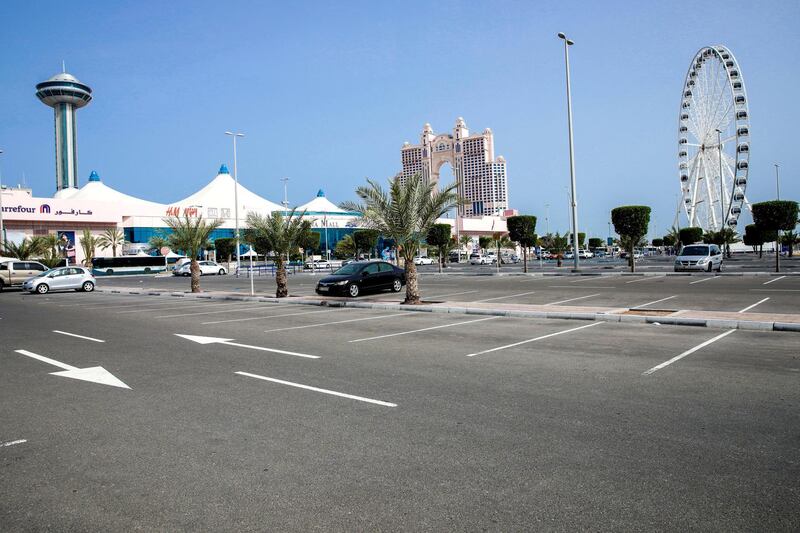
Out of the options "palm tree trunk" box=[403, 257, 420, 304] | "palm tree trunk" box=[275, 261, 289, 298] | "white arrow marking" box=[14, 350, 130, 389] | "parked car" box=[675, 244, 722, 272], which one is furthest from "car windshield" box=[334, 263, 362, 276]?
"parked car" box=[675, 244, 722, 272]

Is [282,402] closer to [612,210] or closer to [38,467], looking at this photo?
[38,467]

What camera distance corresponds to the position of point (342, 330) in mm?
12633

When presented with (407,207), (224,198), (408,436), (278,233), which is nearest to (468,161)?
(224,198)

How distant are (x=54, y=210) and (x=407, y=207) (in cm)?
6633

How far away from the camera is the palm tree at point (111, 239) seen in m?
71.2

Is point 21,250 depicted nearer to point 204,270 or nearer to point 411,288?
point 204,270

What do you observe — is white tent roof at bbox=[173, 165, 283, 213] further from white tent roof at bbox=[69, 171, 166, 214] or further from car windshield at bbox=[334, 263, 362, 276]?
car windshield at bbox=[334, 263, 362, 276]

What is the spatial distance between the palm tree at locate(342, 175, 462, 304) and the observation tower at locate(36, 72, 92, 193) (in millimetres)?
130937

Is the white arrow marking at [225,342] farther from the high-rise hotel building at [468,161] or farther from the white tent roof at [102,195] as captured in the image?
the high-rise hotel building at [468,161]

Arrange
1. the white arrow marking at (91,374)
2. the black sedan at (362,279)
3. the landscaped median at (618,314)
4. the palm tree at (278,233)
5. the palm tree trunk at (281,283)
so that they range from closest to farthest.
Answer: the white arrow marking at (91,374)
the landscaped median at (618,314)
the black sedan at (362,279)
the palm tree trunk at (281,283)
the palm tree at (278,233)

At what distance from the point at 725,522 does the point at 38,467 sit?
16.1 ft

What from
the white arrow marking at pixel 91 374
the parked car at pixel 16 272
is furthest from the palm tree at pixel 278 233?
the parked car at pixel 16 272

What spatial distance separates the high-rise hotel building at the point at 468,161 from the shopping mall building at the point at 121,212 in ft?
181

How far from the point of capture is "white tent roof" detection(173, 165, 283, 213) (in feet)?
298
